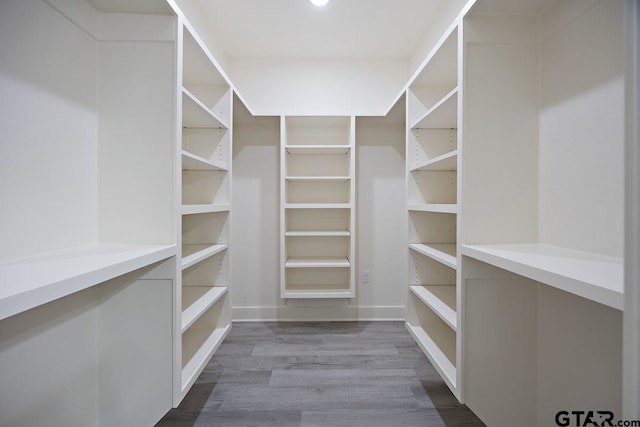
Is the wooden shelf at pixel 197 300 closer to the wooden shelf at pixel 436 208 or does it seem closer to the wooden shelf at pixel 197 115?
the wooden shelf at pixel 197 115

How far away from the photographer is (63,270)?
30.2 inches

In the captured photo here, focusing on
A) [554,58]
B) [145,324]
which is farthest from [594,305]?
[145,324]

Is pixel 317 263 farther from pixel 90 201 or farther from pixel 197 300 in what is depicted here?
pixel 90 201

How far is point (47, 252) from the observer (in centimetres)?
101

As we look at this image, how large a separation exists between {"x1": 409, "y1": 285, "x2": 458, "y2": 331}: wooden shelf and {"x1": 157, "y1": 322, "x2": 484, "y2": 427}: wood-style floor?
1.89ft

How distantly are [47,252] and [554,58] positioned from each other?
210 centimetres

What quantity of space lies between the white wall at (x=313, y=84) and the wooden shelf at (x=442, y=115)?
1002 mm

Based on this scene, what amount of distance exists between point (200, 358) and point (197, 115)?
1414mm

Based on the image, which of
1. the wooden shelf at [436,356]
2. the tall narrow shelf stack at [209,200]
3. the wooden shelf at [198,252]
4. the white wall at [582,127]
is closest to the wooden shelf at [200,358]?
the tall narrow shelf stack at [209,200]

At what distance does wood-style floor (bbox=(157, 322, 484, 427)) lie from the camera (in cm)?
152

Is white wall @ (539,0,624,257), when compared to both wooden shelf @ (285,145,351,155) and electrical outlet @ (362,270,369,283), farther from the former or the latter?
electrical outlet @ (362,270,369,283)

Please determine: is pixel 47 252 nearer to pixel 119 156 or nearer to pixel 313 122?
pixel 119 156

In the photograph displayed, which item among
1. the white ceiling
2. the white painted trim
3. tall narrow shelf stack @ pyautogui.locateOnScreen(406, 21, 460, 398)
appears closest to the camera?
the white painted trim

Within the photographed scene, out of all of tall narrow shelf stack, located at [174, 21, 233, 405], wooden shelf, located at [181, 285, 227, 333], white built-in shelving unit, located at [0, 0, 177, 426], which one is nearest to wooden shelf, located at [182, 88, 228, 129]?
tall narrow shelf stack, located at [174, 21, 233, 405]
